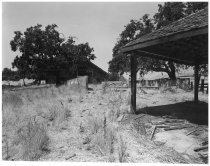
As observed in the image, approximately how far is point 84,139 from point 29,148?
4.77ft

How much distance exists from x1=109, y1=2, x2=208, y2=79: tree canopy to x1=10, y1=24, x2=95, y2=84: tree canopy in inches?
337

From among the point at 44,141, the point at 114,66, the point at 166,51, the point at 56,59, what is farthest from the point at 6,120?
the point at 56,59

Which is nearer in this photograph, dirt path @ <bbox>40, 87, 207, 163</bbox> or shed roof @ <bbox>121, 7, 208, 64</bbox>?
dirt path @ <bbox>40, 87, 207, 163</bbox>

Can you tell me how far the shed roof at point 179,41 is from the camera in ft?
23.8

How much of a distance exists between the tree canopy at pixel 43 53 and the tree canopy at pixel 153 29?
8567mm

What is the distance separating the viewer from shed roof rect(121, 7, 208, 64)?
23.8ft

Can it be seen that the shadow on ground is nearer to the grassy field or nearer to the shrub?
the grassy field

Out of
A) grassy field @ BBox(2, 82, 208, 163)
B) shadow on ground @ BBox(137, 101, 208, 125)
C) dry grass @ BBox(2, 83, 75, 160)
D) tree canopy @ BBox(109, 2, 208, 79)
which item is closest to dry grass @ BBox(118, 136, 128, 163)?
grassy field @ BBox(2, 82, 208, 163)

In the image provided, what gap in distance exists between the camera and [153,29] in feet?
107

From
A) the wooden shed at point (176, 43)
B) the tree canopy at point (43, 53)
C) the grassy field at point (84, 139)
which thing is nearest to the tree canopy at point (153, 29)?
the tree canopy at point (43, 53)

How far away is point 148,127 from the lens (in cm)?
777

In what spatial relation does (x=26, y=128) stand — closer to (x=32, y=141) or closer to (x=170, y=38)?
(x=32, y=141)

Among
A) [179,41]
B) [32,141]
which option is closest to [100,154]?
[32,141]

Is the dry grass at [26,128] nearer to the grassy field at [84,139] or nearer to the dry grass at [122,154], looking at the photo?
the grassy field at [84,139]
